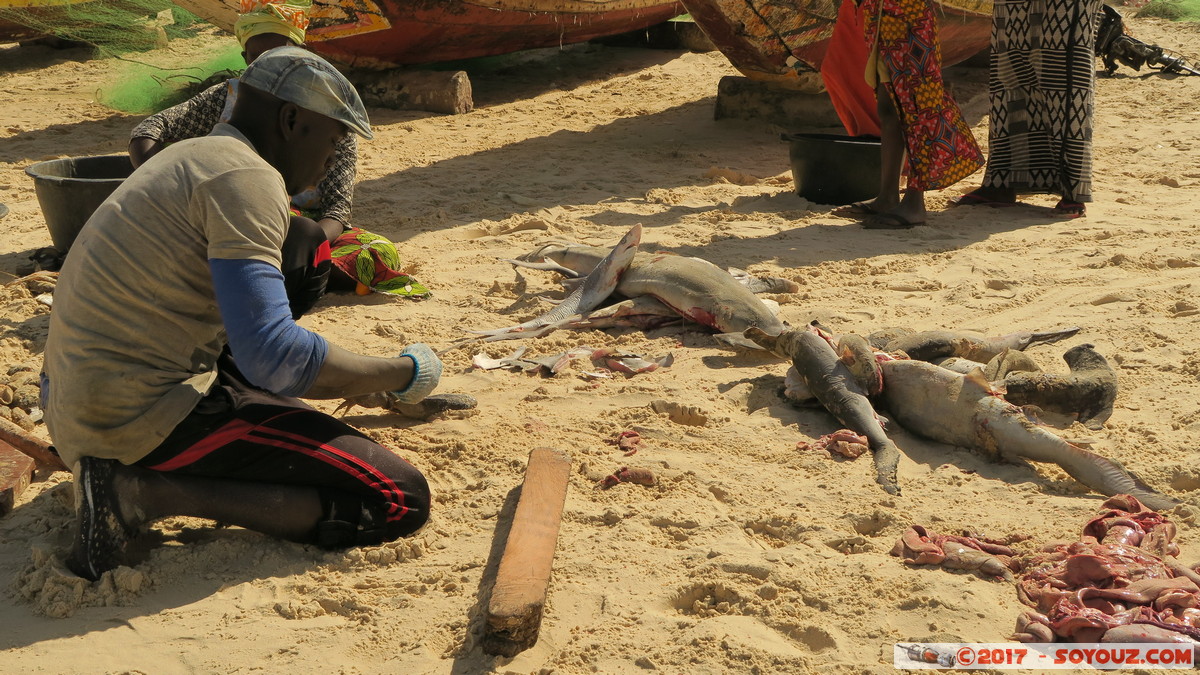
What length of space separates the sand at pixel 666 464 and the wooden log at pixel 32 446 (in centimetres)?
6

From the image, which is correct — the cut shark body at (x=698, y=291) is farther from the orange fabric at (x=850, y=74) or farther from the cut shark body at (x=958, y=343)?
the orange fabric at (x=850, y=74)

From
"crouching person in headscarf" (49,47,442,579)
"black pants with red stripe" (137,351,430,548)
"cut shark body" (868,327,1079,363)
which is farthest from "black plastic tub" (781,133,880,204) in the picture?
"black pants with red stripe" (137,351,430,548)

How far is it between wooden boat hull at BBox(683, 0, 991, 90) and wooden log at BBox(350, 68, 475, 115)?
199 cm

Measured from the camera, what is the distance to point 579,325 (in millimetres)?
4543

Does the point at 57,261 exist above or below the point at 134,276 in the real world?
below

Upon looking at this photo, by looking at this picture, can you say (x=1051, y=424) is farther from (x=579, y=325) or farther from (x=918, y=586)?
(x=579, y=325)

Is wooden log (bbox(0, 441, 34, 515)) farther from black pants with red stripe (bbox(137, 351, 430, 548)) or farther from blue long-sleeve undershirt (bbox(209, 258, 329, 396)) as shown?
blue long-sleeve undershirt (bbox(209, 258, 329, 396))

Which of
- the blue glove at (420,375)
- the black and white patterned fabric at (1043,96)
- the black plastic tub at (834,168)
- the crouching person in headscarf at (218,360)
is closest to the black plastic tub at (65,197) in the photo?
the crouching person in headscarf at (218,360)

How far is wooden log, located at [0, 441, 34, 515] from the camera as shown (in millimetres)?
Result: 2994

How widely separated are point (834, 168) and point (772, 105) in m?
2.14

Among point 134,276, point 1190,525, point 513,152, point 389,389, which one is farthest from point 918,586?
point 513,152

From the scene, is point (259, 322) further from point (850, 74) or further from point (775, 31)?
point (775, 31)

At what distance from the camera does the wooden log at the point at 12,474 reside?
2994mm

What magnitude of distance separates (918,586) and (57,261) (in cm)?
431
